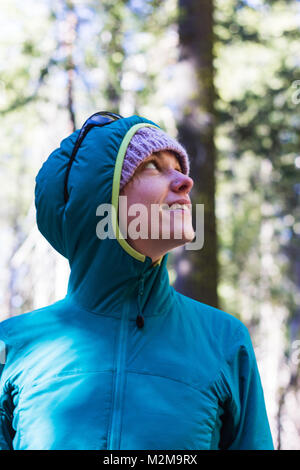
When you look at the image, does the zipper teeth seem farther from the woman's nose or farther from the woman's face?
the woman's nose

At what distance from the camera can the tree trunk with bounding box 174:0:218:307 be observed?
17.3 feet

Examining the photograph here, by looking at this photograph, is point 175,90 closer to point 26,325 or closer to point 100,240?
point 100,240

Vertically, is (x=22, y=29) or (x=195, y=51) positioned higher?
(x=22, y=29)

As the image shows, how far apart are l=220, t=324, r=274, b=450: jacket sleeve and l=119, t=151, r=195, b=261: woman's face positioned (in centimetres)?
49

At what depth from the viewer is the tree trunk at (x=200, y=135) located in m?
5.28

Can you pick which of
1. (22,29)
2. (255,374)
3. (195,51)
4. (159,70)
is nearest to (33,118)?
(22,29)

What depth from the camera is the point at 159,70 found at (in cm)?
786

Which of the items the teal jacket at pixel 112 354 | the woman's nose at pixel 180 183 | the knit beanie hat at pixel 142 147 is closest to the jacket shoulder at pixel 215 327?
the teal jacket at pixel 112 354

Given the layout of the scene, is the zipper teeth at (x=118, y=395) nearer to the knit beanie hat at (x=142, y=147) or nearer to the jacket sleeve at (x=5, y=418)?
the jacket sleeve at (x=5, y=418)

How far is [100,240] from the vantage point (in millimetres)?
2082

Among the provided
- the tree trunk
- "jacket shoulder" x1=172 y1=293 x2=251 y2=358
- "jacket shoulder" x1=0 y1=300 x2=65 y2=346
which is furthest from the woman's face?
the tree trunk

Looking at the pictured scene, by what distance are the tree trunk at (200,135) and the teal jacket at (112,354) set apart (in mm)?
3095
